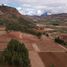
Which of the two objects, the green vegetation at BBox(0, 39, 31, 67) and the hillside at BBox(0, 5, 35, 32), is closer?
the green vegetation at BBox(0, 39, 31, 67)

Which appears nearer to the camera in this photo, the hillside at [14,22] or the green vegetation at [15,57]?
the green vegetation at [15,57]

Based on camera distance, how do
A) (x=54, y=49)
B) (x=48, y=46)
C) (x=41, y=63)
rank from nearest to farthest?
(x=41, y=63) → (x=54, y=49) → (x=48, y=46)

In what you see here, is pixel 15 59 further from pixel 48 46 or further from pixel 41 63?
pixel 48 46

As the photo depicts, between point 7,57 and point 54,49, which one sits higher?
point 7,57

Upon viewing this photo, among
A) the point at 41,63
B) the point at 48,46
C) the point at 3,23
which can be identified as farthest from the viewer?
the point at 3,23

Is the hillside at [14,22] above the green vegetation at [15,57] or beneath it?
beneath

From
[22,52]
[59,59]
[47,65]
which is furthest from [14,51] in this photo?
[59,59]

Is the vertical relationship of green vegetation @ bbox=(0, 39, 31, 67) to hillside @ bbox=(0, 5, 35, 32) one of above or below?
above

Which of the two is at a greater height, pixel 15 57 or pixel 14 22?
pixel 15 57

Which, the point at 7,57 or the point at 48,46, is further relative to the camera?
the point at 48,46

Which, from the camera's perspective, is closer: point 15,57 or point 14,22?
point 15,57

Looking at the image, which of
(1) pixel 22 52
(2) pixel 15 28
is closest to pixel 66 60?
(1) pixel 22 52
